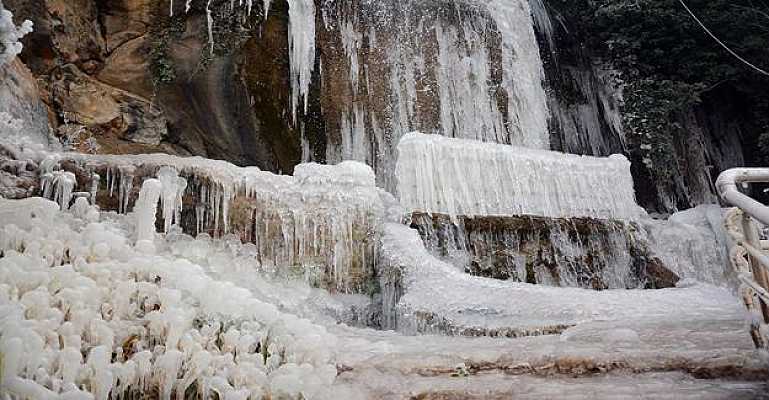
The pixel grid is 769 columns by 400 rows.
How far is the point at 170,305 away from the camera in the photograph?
294cm

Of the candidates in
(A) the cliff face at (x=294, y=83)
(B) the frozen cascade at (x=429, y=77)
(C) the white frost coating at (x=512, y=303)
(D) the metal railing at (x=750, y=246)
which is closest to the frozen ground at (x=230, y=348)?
(D) the metal railing at (x=750, y=246)

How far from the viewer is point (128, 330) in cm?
271

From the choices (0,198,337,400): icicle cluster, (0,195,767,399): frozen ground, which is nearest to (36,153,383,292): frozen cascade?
(0,195,767,399): frozen ground

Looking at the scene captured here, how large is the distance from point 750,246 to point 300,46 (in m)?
9.10

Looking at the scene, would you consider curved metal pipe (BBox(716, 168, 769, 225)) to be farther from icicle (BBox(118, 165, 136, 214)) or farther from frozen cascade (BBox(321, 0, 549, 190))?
frozen cascade (BBox(321, 0, 549, 190))

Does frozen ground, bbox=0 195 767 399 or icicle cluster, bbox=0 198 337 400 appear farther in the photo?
frozen ground, bbox=0 195 767 399

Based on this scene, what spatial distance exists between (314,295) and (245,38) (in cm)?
602

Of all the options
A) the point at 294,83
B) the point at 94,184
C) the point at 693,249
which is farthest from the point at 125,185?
the point at 693,249

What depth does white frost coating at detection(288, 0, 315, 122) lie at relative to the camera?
10.4 meters

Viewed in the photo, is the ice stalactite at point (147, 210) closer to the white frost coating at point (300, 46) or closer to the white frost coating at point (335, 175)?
the white frost coating at point (335, 175)

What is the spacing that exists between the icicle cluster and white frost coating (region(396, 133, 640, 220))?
464cm

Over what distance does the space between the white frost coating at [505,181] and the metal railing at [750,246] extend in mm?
5075

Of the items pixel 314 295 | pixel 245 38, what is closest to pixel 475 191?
pixel 314 295

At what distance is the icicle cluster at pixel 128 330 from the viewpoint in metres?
2.23
